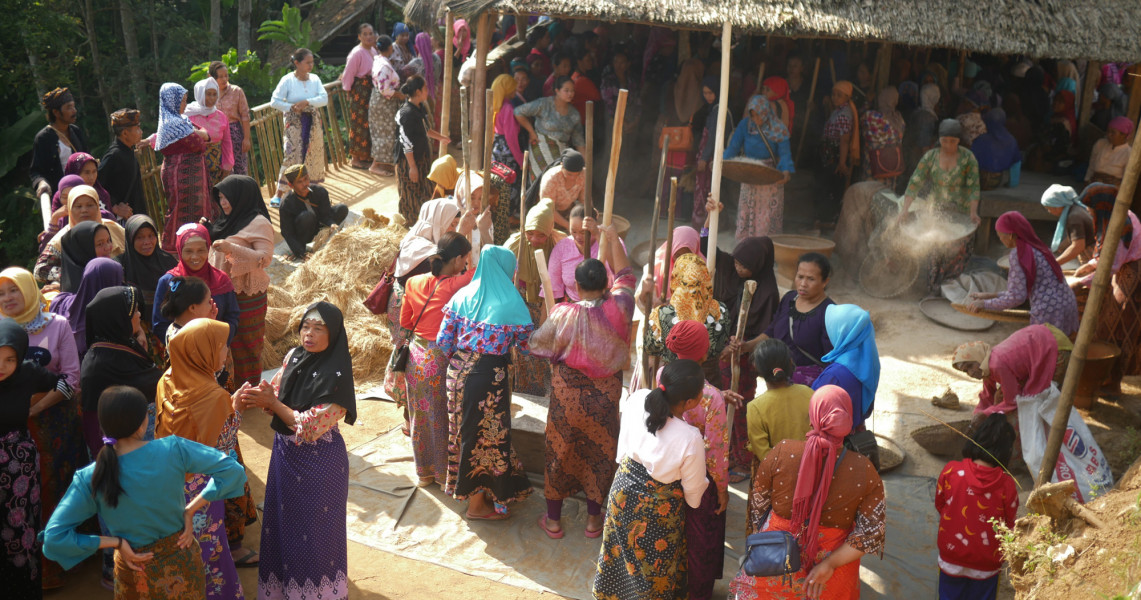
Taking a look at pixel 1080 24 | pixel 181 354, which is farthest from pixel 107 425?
pixel 1080 24

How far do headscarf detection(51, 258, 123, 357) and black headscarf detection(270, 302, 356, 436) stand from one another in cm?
142

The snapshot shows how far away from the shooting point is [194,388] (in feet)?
12.9

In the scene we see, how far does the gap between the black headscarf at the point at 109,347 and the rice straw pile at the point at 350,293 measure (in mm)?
2840

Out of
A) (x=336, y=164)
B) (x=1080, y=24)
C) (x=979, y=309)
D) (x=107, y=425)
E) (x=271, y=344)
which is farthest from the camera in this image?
(x=336, y=164)

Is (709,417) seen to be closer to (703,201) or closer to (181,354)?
(181,354)

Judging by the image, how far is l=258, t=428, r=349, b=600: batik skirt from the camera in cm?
413

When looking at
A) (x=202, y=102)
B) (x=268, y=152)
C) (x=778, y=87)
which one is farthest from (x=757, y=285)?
(x=268, y=152)

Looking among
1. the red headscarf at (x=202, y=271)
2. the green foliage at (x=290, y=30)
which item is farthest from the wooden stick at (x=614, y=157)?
the green foliage at (x=290, y=30)

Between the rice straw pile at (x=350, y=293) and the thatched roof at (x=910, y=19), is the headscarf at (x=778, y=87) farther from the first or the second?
the rice straw pile at (x=350, y=293)

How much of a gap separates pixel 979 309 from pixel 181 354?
499cm

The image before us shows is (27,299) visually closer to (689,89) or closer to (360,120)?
(689,89)

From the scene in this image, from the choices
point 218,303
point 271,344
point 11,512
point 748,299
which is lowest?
point 271,344

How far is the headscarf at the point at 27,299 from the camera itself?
4.39 meters

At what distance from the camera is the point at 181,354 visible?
3893mm
